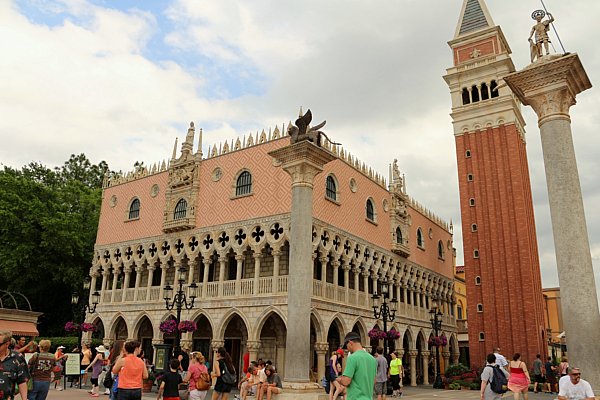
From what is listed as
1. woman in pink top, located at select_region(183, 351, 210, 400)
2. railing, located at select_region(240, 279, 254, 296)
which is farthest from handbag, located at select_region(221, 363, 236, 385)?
railing, located at select_region(240, 279, 254, 296)

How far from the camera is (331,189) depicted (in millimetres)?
23484

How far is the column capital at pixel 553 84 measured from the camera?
10875 mm

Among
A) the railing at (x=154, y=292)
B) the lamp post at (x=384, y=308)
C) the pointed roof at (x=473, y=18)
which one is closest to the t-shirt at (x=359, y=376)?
the lamp post at (x=384, y=308)

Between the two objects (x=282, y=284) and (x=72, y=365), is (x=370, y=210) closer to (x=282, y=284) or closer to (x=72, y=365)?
(x=282, y=284)

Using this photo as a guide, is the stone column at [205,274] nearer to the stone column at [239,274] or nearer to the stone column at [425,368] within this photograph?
the stone column at [239,274]

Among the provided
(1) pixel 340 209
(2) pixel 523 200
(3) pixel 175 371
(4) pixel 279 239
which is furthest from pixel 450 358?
(3) pixel 175 371

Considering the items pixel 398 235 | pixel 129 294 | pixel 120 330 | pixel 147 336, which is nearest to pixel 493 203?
pixel 398 235

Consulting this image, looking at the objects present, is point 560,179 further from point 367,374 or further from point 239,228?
point 239,228

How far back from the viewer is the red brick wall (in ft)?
92.9

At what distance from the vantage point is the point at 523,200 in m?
29.7

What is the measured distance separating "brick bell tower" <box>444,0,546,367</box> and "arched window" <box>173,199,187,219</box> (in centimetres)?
1757

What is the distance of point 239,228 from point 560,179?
1497cm

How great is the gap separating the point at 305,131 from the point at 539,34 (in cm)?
619

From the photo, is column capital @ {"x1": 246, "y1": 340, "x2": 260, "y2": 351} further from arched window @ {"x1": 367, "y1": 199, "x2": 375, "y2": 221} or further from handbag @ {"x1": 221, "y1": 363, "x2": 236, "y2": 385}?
handbag @ {"x1": 221, "y1": 363, "x2": 236, "y2": 385}
